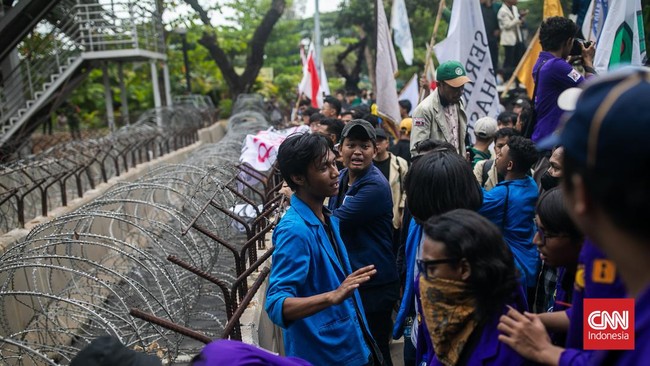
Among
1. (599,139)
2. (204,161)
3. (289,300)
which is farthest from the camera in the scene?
(204,161)

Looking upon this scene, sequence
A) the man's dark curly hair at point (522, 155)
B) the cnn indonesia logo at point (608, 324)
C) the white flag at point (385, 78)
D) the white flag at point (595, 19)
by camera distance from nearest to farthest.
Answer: the cnn indonesia logo at point (608, 324) → the man's dark curly hair at point (522, 155) → the white flag at point (595, 19) → the white flag at point (385, 78)

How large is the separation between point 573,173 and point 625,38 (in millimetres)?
5271

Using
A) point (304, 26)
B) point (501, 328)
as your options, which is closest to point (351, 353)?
point (501, 328)

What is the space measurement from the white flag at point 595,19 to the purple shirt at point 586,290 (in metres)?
5.12

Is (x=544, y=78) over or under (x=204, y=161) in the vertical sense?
over

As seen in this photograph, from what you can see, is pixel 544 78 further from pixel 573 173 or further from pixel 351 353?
pixel 573 173

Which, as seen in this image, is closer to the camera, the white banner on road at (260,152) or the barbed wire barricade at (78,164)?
the white banner on road at (260,152)

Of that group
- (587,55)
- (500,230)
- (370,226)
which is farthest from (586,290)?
(587,55)

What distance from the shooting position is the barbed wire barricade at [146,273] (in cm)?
324

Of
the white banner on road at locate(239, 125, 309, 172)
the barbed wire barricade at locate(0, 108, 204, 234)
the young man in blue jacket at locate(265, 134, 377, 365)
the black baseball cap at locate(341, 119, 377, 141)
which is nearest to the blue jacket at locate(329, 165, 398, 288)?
the black baseball cap at locate(341, 119, 377, 141)

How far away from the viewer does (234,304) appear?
3.10 m

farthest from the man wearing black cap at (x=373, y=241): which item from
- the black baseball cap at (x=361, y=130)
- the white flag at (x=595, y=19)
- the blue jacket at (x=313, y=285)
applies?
Answer: the white flag at (x=595, y=19)

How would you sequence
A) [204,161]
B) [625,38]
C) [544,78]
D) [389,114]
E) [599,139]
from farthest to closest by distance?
[204,161] < [389,114] < [625,38] < [544,78] < [599,139]

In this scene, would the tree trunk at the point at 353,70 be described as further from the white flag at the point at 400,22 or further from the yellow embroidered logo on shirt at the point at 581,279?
the yellow embroidered logo on shirt at the point at 581,279
